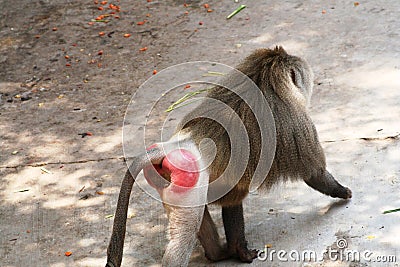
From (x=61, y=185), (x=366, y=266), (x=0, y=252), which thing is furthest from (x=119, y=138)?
(x=366, y=266)

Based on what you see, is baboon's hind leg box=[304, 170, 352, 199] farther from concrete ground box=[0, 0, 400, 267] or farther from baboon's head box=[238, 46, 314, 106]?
baboon's head box=[238, 46, 314, 106]

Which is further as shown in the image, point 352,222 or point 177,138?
point 352,222

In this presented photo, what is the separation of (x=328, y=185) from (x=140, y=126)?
72.2 inches

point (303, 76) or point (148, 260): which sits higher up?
point (303, 76)

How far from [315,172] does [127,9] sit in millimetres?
4151

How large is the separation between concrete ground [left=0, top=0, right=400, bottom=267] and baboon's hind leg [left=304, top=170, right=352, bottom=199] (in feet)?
0.28

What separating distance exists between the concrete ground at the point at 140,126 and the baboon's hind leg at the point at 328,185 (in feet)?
0.28

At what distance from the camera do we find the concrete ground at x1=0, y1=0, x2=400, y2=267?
429cm

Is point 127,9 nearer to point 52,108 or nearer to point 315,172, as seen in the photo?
point 52,108

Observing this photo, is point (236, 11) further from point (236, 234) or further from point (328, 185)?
point (236, 234)

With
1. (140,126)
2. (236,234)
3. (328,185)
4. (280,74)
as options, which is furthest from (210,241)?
(140,126)

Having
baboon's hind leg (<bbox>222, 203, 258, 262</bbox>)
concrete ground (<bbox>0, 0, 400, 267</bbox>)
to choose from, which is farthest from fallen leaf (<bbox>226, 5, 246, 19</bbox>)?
baboon's hind leg (<bbox>222, 203, 258, 262</bbox>)

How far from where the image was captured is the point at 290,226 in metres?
4.34

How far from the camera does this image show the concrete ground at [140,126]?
169 inches
